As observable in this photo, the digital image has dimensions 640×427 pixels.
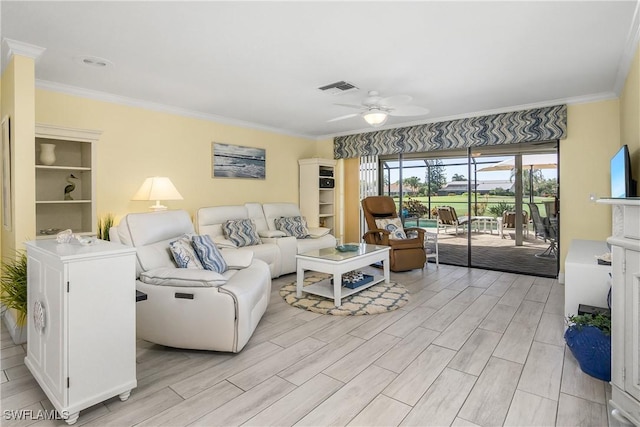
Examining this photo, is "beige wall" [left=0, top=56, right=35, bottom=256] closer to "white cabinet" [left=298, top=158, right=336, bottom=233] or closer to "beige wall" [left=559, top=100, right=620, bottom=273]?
"white cabinet" [left=298, top=158, right=336, bottom=233]

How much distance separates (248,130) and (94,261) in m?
4.20

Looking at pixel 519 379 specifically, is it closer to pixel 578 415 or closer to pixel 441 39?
pixel 578 415

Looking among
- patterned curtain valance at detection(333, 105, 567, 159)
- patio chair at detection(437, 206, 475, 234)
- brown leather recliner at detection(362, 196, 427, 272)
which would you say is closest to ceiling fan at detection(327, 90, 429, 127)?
patterned curtain valance at detection(333, 105, 567, 159)

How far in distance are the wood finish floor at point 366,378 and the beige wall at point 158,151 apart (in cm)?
194

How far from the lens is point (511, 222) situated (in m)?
5.45

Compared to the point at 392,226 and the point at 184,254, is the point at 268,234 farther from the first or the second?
the point at 184,254

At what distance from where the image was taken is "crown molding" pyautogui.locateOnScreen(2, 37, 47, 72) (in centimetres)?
264

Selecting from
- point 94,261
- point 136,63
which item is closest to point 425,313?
point 94,261

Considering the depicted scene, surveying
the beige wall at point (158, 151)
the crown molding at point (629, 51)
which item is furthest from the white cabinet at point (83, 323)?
the crown molding at point (629, 51)

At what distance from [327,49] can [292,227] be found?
9.94ft

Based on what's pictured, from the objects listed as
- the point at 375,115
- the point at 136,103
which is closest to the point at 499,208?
the point at 375,115

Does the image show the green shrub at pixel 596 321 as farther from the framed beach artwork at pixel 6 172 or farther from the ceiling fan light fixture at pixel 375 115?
the framed beach artwork at pixel 6 172

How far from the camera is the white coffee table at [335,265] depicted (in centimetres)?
348

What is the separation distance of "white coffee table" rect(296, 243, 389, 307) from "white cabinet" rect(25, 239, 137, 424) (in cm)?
196
